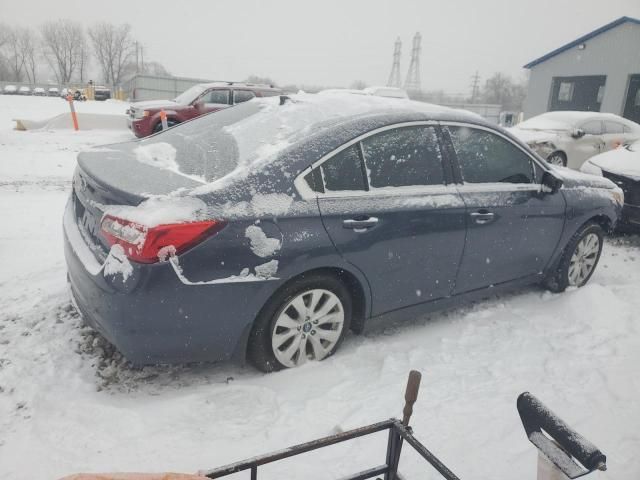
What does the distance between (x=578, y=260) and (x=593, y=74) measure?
21.9 meters

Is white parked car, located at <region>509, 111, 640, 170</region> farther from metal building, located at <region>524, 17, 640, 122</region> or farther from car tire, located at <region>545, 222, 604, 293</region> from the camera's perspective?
metal building, located at <region>524, 17, 640, 122</region>

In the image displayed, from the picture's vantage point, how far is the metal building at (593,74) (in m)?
21.0

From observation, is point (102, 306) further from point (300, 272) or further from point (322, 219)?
point (322, 219)

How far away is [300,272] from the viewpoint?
283cm

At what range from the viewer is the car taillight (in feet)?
7.91

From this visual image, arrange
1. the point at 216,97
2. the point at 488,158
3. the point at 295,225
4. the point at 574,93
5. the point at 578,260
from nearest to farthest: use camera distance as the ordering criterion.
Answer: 1. the point at 295,225
2. the point at 488,158
3. the point at 578,260
4. the point at 216,97
5. the point at 574,93

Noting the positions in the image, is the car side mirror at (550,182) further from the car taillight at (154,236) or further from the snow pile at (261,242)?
the car taillight at (154,236)

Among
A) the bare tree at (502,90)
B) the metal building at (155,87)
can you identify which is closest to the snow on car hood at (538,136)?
the metal building at (155,87)

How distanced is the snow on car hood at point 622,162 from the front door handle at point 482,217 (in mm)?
3641

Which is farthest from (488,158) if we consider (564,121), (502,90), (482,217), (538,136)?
(502,90)

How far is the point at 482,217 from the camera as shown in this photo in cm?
361

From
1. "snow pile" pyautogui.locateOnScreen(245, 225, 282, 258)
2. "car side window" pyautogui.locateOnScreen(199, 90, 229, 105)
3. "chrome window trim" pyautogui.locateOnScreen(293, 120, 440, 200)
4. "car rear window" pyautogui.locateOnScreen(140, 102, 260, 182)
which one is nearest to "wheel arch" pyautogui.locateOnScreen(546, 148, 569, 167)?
"car side window" pyautogui.locateOnScreen(199, 90, 229, 105)

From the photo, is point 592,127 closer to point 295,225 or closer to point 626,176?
point 626,176

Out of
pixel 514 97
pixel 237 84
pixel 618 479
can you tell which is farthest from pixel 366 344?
pixel 514 97
